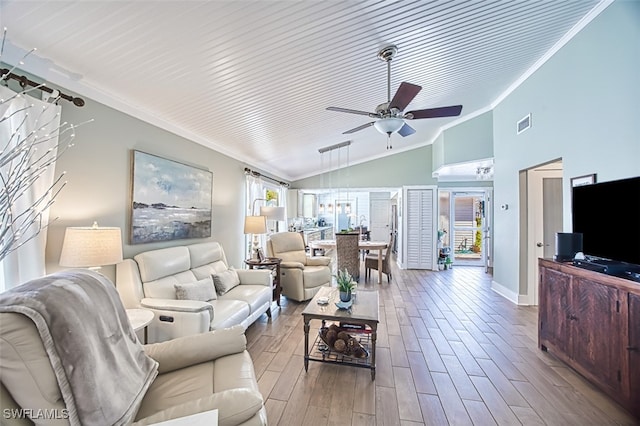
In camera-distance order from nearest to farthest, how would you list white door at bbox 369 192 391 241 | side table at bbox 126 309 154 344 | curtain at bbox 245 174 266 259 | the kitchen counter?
side table at bbox 126 309 154 344
curtain at bbox 245 174 266 259
the kitchen counter
white door at bbox 369 192 391 241

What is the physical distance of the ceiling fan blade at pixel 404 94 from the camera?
8.05ft

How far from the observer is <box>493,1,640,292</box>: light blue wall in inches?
96.7

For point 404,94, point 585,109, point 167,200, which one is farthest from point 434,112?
point 167,200

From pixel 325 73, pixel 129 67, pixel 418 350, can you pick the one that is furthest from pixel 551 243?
pixel 129 67

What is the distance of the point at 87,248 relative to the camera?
2.05 m

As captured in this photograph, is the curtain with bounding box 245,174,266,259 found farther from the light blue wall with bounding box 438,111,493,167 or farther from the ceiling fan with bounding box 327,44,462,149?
the light blue wall with bounding box 438,111,493,167

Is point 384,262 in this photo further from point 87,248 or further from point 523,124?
point 87,248

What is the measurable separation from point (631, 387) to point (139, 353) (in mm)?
3141

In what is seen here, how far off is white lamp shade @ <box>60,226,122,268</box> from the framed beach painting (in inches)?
33.8

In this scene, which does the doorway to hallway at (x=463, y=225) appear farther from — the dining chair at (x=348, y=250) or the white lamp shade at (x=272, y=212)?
the white lamp shade at (x=272, y=212)

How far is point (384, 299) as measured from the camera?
4730 millimetres

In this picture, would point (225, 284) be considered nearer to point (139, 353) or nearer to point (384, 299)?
point (139, 353)

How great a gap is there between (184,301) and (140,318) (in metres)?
0.36

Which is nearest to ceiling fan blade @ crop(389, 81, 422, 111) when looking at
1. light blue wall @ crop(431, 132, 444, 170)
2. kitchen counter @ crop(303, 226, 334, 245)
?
light blue wall @ crop(431, 132, 444, 170)
